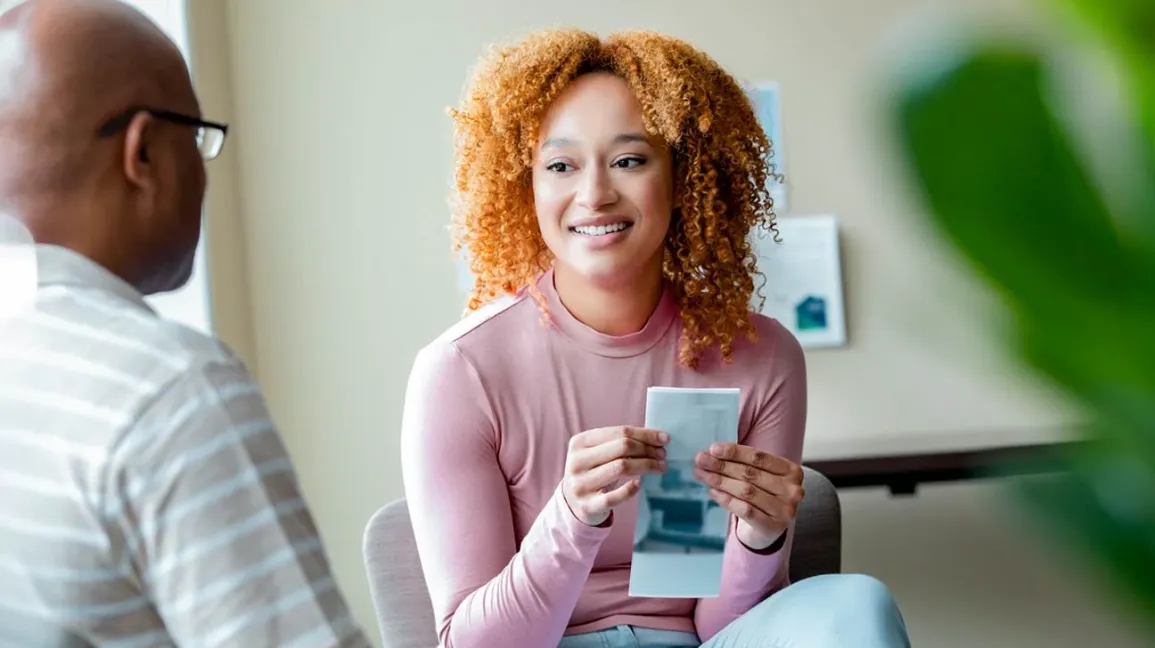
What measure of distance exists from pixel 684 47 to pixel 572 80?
6.4 inches

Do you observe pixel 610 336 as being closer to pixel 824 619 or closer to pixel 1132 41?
pixel 824 619

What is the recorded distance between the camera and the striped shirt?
654 millimetres

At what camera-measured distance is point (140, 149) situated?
765mm

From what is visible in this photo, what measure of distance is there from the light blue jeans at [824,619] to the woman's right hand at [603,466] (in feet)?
0.68

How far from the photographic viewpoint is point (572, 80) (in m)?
1.55

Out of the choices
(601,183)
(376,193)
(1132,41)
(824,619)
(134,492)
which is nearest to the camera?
(1132,41)

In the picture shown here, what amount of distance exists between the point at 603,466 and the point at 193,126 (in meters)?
0.63

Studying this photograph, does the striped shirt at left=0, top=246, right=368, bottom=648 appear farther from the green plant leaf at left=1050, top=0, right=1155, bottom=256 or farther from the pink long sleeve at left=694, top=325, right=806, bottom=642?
the pink long sleeve at left=694, top=325, right=806, bottom=642

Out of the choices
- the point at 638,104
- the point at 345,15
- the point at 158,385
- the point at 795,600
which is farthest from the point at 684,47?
the point at 345,15

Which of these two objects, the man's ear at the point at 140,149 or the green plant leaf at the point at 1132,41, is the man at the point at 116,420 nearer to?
the man's ear at the point at 140,149

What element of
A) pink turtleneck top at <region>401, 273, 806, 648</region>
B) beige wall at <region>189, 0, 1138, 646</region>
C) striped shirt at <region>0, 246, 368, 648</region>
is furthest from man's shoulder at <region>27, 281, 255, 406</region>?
beige wall at <region>189, 0, 1138, 646</region>

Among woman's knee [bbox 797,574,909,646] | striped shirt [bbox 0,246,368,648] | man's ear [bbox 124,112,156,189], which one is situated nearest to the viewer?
striped shirt [bbox 0,246,368,648]

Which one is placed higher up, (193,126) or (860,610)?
(193,126)

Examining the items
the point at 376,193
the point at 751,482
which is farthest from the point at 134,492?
the point at 376,193
